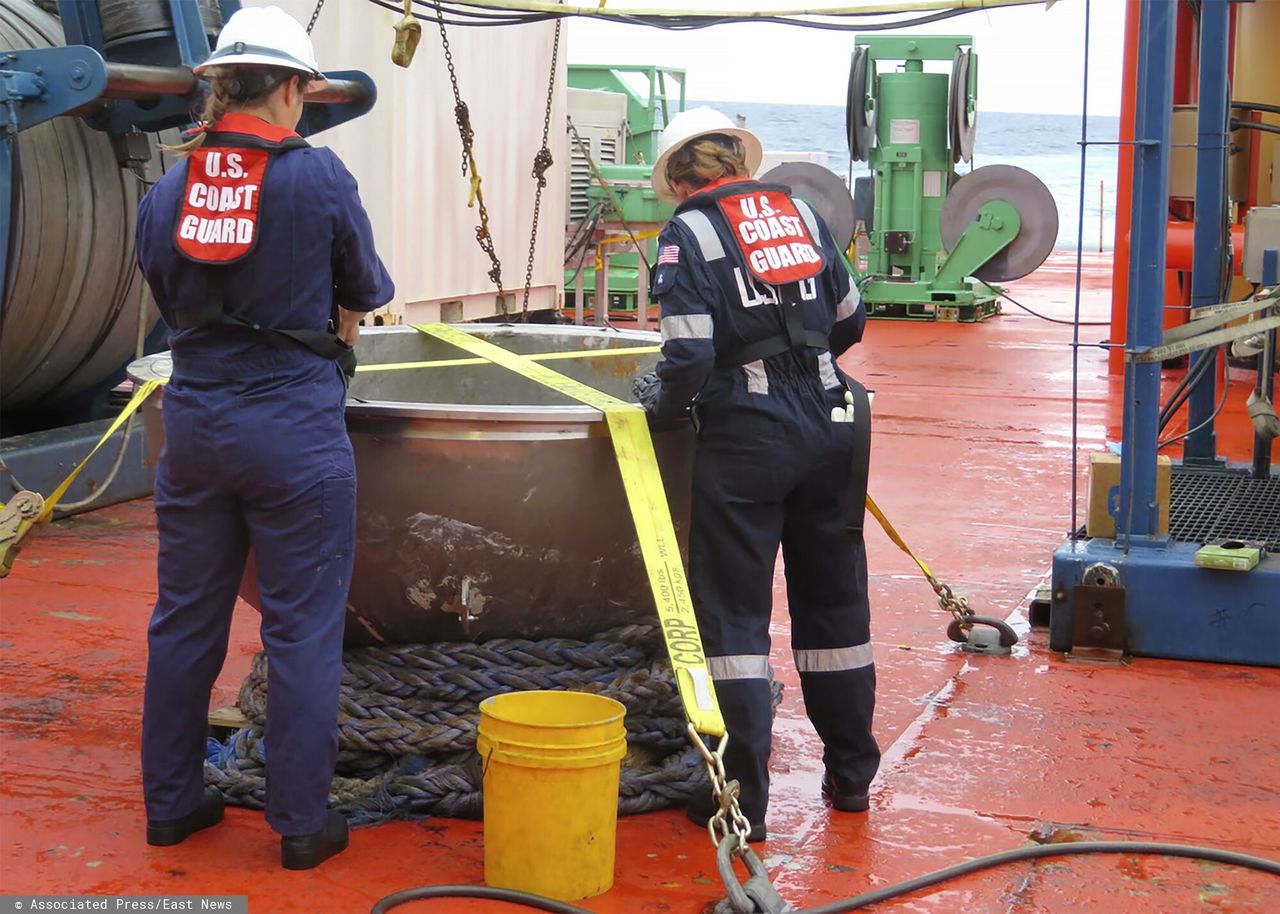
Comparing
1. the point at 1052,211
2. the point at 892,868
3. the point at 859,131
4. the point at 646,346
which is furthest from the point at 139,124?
the point at 859,131

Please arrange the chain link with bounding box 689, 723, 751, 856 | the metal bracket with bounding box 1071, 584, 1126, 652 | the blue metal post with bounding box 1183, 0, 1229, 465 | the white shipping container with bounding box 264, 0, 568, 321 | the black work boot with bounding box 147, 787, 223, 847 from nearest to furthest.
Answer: the chain link with bounding box 689, 723, 751, 856 → the black work boot with bounding box 147, 787, 223, 847 → the metal bracket with bounding box 1071, 584, 1126, 652 → the blue metal post with bounding box 1183, 0, 1229, 465 → the white shipping container with bounding box 264, 0, 568, 321

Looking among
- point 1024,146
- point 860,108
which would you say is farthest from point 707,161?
point 1024,146

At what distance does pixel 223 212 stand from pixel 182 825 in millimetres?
1442

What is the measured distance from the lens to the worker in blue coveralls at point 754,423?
379cm

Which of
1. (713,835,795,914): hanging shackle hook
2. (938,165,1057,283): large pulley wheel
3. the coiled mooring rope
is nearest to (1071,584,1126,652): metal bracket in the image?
the coiled mooring rope

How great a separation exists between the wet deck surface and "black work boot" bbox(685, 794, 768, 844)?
0.03 metres

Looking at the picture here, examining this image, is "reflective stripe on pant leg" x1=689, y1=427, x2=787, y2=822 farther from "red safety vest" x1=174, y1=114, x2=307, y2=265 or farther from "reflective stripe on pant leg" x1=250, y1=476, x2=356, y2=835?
"red safety vest" x1=174, y1=114, x2=307, y2=265

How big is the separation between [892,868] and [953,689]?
4.87 feet

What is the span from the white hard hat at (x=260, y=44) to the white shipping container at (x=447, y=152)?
5.48 metres

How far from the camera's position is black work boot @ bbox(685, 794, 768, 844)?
3.80 metres

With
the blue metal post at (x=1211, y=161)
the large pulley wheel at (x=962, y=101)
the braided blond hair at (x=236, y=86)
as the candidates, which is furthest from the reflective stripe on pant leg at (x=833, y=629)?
the large pulley wheel at (x=962, y=101)

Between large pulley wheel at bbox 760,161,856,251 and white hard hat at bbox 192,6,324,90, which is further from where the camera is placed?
large pulley wheel at bbox 760,161,856,251

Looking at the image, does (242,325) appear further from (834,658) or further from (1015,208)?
(1015,208)

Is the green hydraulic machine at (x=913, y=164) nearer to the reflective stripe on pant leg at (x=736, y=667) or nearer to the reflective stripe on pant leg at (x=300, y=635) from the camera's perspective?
the reflective stripe on pant leg at (x=736, y=667)
